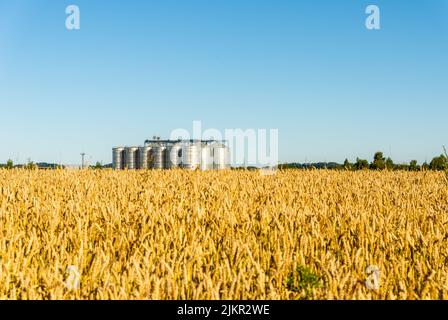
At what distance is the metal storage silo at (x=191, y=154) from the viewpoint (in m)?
36.2

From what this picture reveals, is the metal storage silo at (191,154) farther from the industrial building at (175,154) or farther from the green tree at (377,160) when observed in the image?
the green tree at (377,160)

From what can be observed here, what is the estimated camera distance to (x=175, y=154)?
126 ft

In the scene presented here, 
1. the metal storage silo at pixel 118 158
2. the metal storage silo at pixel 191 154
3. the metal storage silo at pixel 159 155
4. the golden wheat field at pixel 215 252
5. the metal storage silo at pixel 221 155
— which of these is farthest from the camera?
the metal storage silo at pixel 118 158

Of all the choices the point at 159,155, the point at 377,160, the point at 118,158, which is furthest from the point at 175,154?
the point at 377,160

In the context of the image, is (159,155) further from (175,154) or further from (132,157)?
(132,157)

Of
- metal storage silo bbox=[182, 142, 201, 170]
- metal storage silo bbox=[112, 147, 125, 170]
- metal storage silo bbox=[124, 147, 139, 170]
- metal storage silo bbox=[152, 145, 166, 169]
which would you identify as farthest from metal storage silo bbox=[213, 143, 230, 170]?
metal storage silo bbox=[112, 147, 125, 170]

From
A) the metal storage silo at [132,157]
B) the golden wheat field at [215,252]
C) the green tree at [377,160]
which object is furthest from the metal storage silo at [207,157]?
the golden wheat field at [215,252]

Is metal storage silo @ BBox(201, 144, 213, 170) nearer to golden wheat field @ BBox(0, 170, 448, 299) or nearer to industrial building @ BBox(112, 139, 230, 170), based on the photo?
industrial building @ BBox(112, 139, 230, 170)

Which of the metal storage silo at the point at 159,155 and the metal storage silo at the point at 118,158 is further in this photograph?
the metal storage silo at the point at 118,158

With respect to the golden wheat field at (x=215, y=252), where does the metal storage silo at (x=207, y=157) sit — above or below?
above

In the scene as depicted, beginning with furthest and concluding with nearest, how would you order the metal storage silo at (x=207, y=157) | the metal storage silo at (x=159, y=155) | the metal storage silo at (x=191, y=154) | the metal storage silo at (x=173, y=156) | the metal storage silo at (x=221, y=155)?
the metal storage silo at (x=159, y=155), the metal storage silo at (x=173, y=156), the metal storage silo at (x=191, y=154), the metal storage silo at (x=207, y=157), the metal storage silo at (x=221, y=155)

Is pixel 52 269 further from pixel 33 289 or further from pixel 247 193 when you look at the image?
pixel 247 193
